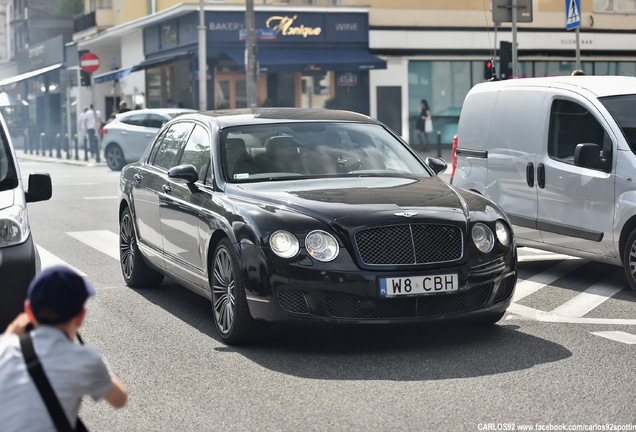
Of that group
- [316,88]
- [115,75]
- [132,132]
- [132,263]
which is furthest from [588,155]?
[115,75]

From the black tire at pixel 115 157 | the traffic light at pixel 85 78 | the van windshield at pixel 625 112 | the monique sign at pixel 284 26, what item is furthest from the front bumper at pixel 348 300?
the monique sign at pixel 284 26

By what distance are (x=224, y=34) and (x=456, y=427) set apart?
35047mm

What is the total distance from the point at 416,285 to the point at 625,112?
3659mm

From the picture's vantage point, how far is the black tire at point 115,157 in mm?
30516

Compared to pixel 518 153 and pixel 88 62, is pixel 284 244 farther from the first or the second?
pixel 88 62

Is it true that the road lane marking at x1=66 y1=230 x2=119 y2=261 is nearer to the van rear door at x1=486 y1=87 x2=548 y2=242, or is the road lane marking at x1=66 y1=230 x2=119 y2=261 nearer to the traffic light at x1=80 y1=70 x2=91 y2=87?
Answer: the van rear door at x1=486 y1=87 x2=548 y2=242

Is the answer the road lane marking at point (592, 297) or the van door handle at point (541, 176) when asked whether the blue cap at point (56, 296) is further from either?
the van door handle at point (541, 176)

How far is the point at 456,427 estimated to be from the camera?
5.34m

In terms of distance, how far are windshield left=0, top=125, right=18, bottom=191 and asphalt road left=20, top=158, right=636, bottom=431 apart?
113 cm

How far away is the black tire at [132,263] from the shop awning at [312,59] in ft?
94.2

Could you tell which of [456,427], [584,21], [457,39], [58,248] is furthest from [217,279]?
[584,21]

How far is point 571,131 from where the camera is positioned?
10.2 metres

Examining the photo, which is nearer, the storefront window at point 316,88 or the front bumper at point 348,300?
the front bumper at point 348,300

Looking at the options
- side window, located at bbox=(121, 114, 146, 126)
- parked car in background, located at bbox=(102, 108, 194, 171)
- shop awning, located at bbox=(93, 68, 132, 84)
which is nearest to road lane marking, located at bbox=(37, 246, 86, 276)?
parked car in background, located at bbox=(102, 108, 194, 171)
